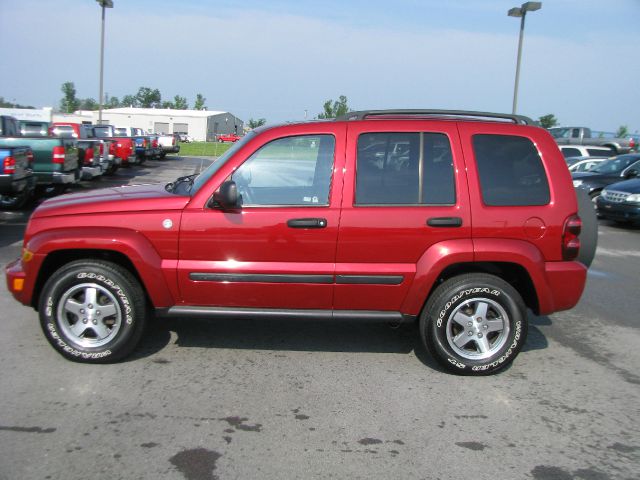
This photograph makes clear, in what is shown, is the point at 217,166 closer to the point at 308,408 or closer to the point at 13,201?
the point at 308,408

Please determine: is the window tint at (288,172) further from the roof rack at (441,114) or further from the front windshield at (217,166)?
the roof rack at (441,114)

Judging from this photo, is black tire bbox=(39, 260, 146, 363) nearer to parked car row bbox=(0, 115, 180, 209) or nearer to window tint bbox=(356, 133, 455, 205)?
window tint bbox=(356, 133, 455, 205)

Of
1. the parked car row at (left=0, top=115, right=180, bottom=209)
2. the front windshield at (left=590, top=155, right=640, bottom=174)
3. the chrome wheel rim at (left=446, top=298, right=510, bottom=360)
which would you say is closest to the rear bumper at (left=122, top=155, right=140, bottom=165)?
the parked car row at (left=0, top=115, right=180, bottom=209)

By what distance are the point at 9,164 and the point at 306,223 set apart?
7804mm

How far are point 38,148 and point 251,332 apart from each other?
940 cm

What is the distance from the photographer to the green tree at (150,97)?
488ft

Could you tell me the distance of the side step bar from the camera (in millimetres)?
4305

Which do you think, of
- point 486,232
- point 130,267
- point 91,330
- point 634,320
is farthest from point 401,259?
point 634,320

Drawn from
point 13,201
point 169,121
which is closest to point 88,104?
point 169,121

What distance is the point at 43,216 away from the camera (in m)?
4.35

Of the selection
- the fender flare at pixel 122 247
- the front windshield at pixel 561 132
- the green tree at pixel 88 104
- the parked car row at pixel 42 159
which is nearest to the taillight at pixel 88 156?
the parked car row at pixel 42 159

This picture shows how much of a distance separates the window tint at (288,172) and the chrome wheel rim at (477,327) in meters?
1.41

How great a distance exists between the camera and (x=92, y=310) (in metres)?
4.30

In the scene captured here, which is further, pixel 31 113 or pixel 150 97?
pixel 150 97
